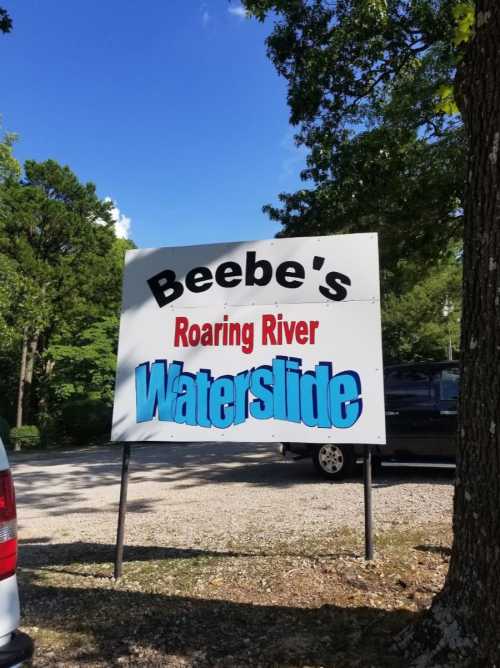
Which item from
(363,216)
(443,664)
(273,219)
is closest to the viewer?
(443,664)

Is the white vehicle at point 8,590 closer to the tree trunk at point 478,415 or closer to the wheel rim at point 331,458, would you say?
the tree trunk at point 478,415

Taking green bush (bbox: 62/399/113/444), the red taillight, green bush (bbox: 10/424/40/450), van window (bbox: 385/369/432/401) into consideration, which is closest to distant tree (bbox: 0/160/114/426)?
green bush (bbox: 10/424/40/450)

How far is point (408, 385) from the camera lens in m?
8.25

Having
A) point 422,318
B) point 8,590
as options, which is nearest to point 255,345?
point 8,590

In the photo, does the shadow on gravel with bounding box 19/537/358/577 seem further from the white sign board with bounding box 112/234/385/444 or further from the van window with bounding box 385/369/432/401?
the van window with bounding box 385/369/432/401

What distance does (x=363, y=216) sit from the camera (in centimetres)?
1117

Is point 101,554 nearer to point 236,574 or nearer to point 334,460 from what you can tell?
point 236,574

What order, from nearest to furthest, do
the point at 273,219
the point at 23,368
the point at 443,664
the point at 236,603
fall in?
the point at 443,664 < the point at 236,603 < the point at 273,219 < the point at 23,368

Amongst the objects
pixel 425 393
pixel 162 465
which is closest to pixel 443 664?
pixel 425 393

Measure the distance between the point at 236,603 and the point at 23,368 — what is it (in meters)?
24.5

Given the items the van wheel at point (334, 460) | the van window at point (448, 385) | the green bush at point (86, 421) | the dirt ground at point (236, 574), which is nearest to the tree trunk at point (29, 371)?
the green bush at point (86, 421)

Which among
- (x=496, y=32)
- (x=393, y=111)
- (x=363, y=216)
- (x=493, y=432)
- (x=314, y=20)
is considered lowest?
(x=493, y=432)

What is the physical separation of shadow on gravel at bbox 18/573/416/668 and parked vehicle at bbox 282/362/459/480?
4800 mm

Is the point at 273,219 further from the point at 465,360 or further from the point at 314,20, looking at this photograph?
the point at 465,360
